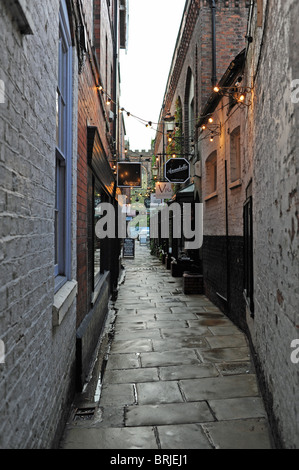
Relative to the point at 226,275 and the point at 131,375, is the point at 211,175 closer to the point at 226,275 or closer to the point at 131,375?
the point at 226,275

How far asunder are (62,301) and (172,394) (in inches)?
73.8

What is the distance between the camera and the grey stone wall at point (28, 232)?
1.69 meters

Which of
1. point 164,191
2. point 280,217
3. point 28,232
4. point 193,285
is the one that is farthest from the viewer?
point 164,191

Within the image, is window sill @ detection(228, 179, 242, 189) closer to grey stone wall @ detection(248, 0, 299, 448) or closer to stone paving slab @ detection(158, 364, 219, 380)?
grey stone wall @ detection(248, 0, 299, 448)

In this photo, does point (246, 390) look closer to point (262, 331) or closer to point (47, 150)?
point (262, 331)

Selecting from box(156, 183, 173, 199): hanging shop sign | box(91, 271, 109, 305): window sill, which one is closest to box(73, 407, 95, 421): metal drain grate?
box(91, 271, 109, 305): window sill

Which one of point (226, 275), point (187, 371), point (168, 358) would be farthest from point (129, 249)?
point (187, 371)

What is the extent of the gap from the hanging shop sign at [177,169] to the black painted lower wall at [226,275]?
288 cm

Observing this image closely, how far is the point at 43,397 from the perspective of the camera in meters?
2.41

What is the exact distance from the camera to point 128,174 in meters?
11.8

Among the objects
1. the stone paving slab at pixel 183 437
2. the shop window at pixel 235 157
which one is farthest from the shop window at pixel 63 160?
the shop window at pixel 235 157

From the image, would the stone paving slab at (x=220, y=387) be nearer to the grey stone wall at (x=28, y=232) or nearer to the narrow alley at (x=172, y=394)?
the narrow alley at (x=172, y=394)

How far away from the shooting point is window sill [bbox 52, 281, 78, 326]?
2801 mm
